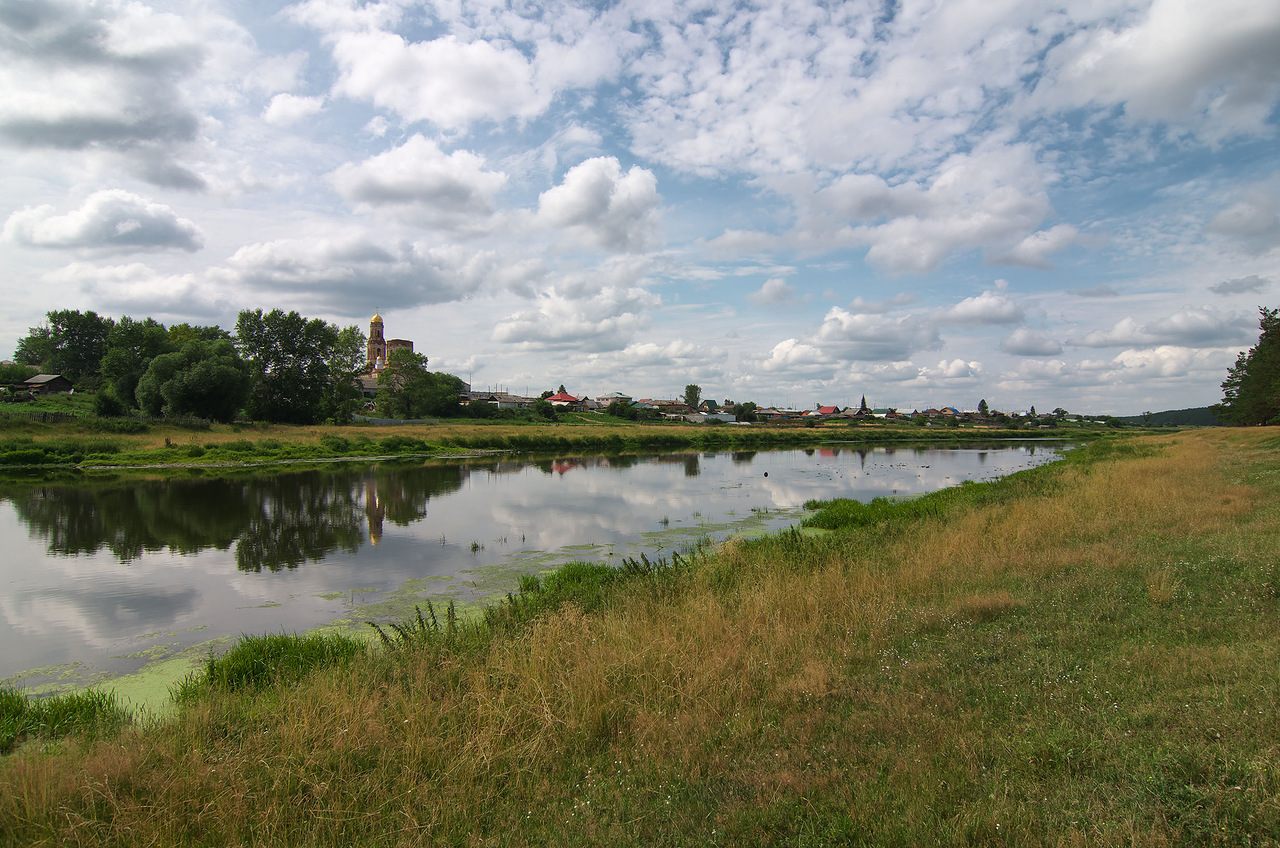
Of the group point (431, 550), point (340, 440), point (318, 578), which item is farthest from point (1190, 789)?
point (340, 440)

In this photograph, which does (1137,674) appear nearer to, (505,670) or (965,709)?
(965,709)

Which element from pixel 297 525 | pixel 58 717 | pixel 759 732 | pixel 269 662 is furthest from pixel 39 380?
pixel 759 732

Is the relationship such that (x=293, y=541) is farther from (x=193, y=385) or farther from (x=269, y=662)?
(x=193, y=385)

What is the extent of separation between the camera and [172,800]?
14.6ft

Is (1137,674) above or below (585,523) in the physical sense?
above

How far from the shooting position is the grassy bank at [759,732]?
150 inches

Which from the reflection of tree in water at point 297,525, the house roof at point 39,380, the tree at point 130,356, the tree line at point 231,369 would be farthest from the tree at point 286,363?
the reflection of tree in water at point 297,525

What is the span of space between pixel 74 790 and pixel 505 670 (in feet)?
11.1

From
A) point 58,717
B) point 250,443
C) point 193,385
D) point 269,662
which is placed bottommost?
point 58,717

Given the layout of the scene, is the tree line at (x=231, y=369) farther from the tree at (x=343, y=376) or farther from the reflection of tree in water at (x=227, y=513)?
the reflection of tree in water at (x=227, y=513)

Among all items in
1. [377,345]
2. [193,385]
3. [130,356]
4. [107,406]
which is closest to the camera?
[193,385]

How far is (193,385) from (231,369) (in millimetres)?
3172

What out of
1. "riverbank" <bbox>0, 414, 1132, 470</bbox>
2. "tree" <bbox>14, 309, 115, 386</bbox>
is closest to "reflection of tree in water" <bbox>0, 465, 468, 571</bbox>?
"riverbank" <bbox>0, 414, 1132, 470</bbox>

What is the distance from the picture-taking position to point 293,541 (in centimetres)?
1756
